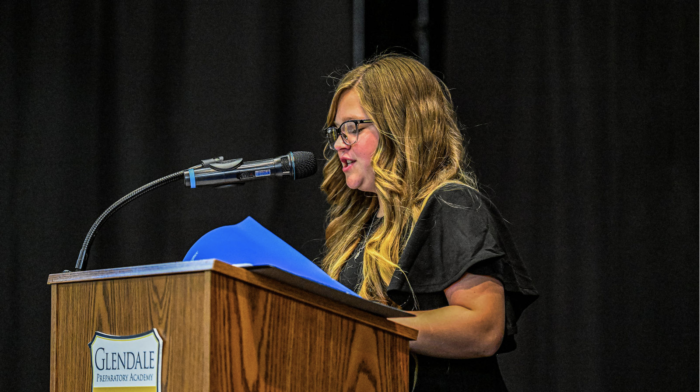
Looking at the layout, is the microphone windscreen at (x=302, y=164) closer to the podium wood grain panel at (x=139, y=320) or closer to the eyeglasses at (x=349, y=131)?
the eyeglasses at (x=349, y=131)

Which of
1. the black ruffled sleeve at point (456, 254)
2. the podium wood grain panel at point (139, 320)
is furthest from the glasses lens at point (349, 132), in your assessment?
the podium wood grain panel at point (139, 320)

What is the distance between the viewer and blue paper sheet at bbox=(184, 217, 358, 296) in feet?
2.92

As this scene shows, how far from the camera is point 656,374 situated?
7.35 feet

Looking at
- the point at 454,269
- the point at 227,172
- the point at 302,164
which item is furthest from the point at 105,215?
the point at 454,269

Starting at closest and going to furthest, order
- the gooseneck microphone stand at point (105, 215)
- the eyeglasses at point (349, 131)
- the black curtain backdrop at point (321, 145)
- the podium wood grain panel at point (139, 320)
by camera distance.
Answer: the podium wood grain panel at point (139, 320) → the gooseneck microphone stand at point (105, 215) → the eyeglasses at point (349, 131) → the black curtain backdrop at point (321, 145)

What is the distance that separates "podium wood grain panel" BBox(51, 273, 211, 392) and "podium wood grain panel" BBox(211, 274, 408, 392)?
0.03m

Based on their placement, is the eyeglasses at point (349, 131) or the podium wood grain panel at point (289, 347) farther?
the eyeglasses at point (349, 131)

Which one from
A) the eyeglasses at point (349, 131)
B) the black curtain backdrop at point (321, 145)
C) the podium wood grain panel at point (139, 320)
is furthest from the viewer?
the black curtain backdrop at point (321, 145)

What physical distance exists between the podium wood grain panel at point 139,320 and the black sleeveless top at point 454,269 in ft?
2.02

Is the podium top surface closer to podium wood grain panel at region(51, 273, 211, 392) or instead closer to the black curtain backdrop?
podium wood grain panel at region(51, 273, 211, 392)

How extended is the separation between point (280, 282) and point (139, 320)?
17 cm

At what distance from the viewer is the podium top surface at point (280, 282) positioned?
79 cm

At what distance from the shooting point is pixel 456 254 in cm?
133

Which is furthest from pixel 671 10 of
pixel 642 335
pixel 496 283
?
pixel 496 283
